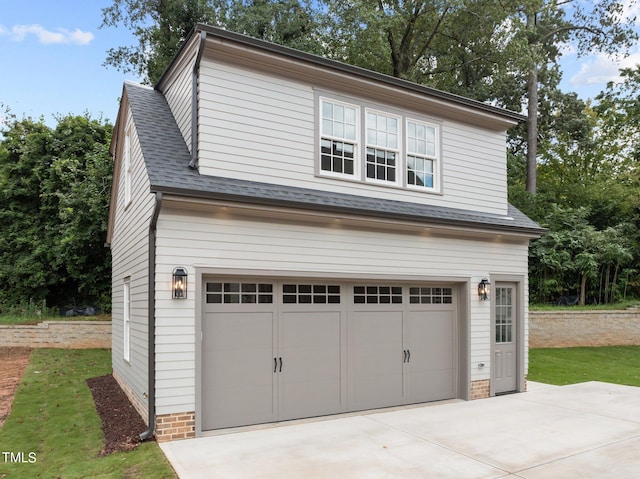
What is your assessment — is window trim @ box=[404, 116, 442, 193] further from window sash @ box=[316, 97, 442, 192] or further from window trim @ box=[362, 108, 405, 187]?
window trim @ box=[362, 108, 405, 187]

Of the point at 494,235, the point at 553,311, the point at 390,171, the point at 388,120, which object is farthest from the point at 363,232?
the point at 553,311

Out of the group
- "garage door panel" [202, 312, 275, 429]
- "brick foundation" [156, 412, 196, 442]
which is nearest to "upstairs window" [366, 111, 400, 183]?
"garage door panel" [202, 312, 275, 429]

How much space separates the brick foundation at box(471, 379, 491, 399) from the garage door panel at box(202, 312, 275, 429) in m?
4.06

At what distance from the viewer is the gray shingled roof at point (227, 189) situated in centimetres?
677

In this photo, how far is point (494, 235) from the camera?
9.70 m

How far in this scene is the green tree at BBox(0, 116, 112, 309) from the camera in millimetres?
16938

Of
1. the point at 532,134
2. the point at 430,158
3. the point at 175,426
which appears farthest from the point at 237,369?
the point at 532,134

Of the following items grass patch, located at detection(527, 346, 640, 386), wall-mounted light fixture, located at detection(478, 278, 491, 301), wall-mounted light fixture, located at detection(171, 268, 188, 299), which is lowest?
grass patch, located at detection(527, 346, 640, 386)

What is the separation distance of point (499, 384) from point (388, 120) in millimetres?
5575

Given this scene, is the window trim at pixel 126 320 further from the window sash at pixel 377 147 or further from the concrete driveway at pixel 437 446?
the window sash at pixel 377 147

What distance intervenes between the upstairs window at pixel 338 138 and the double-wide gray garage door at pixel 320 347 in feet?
6.82

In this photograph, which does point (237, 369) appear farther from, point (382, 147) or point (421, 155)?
point (421, 155)

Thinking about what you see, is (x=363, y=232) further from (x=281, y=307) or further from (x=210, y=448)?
(x=210, y=448)

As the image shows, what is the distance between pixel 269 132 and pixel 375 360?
4221 mm
